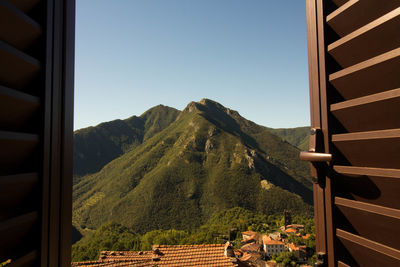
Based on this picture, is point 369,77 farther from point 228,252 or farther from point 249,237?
point 249,237

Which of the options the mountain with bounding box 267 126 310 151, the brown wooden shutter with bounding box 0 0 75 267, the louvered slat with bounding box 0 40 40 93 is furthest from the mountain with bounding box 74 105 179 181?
the louvered slat with bounding box 0 40 40 93

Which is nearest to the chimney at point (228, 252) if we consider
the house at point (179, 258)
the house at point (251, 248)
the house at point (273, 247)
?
the house at point (179, 258)

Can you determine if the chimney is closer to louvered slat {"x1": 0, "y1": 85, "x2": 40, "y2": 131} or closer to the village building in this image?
louvered slat {"x1": 0, "y1": 85, "x2": 40, "y2": 131}

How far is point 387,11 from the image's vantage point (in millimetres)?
575

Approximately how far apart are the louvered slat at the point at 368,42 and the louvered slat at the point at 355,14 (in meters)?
0.03

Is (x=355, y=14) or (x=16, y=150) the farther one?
(x=355, y=14)

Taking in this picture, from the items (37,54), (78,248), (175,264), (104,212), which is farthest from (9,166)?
(104,212)

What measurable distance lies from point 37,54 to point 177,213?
1219 inches

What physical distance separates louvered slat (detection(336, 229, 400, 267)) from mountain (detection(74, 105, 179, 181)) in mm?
48555

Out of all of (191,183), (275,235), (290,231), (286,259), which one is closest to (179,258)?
(286,259)

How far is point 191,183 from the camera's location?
32.5 m

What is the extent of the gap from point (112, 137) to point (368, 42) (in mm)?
61007

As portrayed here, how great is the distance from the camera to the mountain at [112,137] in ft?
162

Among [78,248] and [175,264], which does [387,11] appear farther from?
[78,248]
